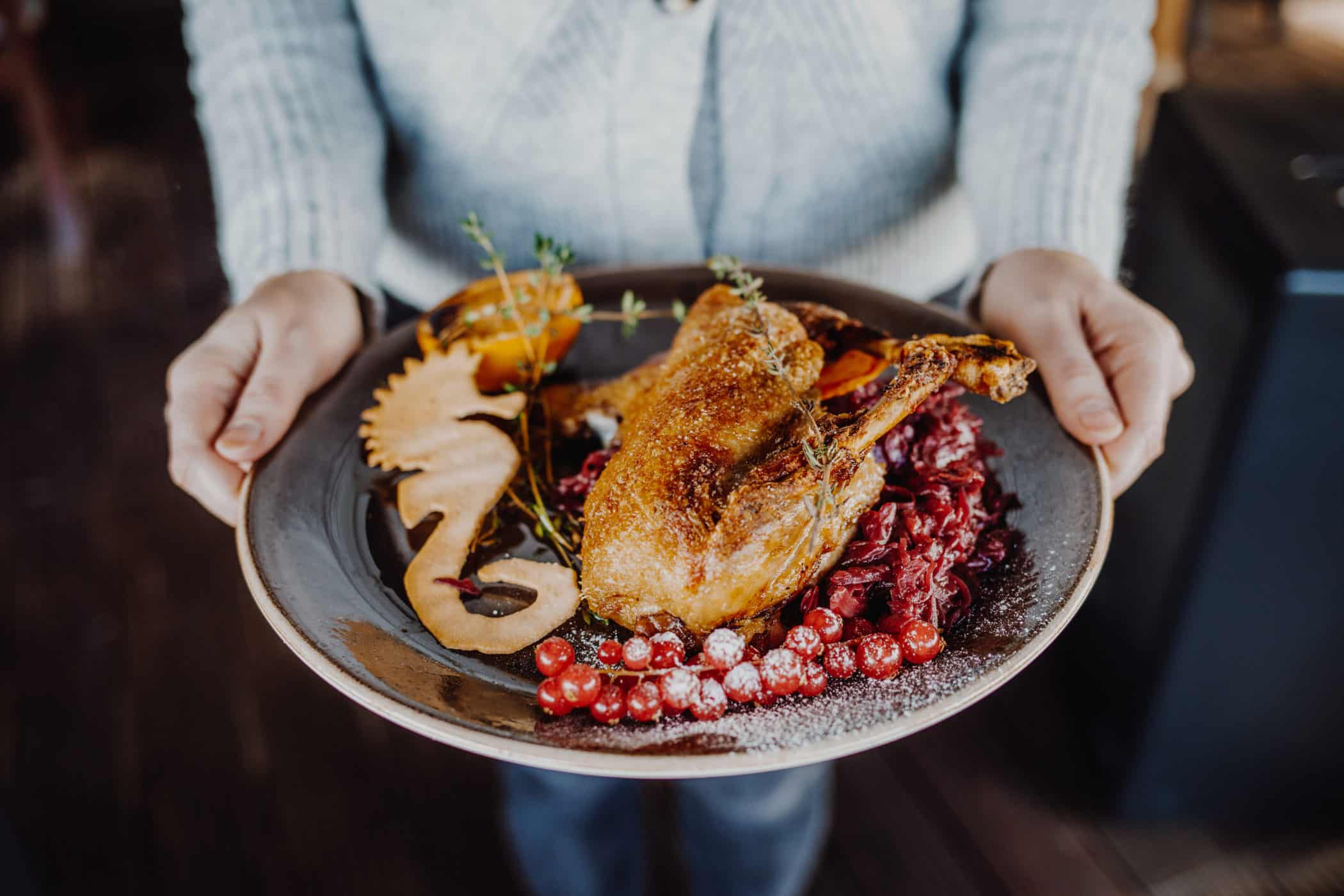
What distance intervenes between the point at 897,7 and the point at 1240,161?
887 millimetres

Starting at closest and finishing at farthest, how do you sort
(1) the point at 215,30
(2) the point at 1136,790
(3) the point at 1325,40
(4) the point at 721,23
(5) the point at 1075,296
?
(5) the point at 1075,296 < (4) the point at 721,23 < (1) the point at 215,30 < (2) the point at 1136,790 < (3) the point at 1325,40

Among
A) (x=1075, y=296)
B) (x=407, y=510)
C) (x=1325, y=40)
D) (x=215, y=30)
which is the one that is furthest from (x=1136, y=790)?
(x=1325, y=40)

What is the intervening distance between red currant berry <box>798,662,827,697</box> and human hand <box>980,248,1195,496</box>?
0.48 meters

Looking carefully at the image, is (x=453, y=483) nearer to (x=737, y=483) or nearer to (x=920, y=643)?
(x=737, y=483)

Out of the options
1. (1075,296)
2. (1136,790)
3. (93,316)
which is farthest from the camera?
(93,316)

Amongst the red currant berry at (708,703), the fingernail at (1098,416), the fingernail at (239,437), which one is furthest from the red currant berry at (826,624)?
the fingernail at (239,437)

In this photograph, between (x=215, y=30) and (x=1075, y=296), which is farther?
(x=215, y=30)

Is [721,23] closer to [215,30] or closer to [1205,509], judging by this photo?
[215,30]

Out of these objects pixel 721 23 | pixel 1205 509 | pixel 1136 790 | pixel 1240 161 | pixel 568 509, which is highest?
pixel 721 23

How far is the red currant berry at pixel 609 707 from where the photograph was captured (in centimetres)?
93

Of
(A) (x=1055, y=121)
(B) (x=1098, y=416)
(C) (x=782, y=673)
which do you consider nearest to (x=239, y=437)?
(C) (x=782, y=673)

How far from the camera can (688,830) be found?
210cm

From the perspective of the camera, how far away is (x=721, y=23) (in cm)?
147

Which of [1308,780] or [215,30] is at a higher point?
[215,30]
